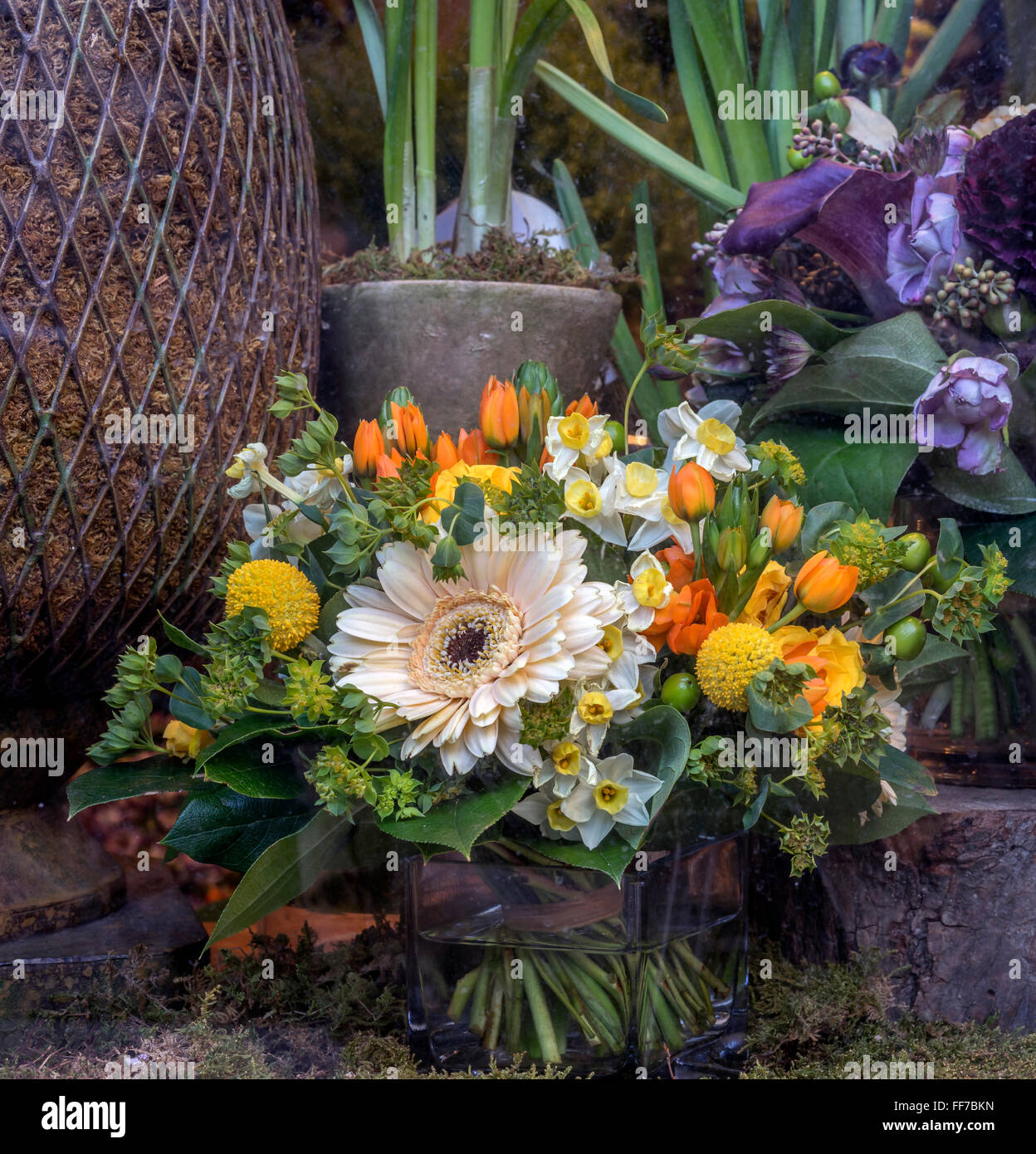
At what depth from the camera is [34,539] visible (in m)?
0.59

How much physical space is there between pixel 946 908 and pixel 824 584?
27 centimetres

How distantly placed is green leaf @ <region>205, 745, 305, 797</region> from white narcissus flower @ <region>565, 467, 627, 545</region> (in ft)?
0.61

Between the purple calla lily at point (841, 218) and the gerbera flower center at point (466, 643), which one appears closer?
the gerbera flower center at point (466, 643)

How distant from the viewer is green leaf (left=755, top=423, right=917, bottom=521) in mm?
646

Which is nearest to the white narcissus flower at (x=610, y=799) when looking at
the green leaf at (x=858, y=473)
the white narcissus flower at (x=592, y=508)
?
the white narcissus flower at (x=592, y=508)

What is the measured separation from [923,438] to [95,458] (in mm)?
475

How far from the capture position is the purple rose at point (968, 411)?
24.4 inches

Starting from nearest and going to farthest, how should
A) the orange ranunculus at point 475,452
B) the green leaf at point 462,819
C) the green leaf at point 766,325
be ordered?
the green leaf at point 462,819 < the orange ranunculus at point 475,452 < the green leaf at point 766,325

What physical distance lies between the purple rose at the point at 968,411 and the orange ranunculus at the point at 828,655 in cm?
19

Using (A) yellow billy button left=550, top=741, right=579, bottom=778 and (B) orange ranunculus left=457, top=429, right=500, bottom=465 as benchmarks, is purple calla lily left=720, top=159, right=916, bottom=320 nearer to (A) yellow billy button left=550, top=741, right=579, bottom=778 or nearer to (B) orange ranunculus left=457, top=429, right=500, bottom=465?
(B) orange ranunculus left=457, top=429, right=500, bottom=465

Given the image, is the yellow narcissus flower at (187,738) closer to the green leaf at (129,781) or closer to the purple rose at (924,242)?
the green leaf at (129,781)

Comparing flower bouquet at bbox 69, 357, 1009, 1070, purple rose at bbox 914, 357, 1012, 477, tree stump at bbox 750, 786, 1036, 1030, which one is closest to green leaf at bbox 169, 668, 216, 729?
flower bouquet at bbox 69, 357, 1009, 1070

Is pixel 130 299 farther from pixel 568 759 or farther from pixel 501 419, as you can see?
pixel 568 759

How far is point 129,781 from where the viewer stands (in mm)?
546
